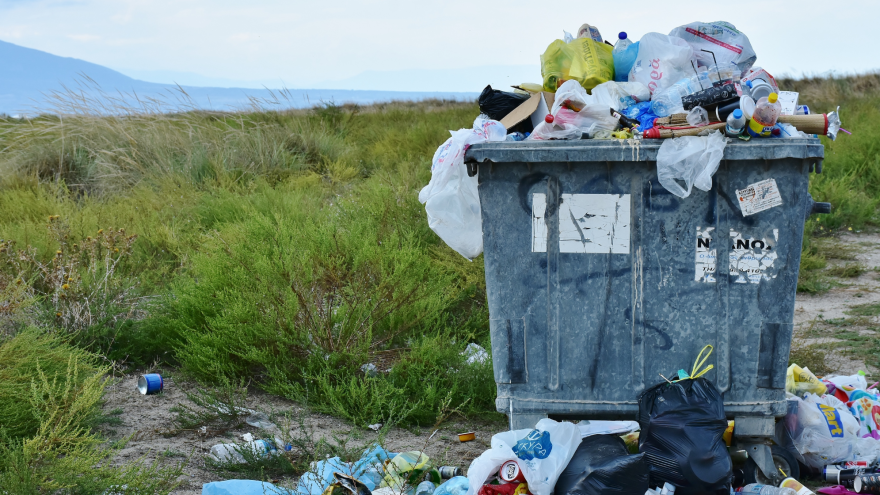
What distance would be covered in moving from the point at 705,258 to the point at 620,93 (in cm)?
75

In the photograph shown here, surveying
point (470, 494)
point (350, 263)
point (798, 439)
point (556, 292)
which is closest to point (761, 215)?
point (556, 292)

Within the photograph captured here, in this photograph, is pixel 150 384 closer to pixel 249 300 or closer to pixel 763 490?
pixel 249 300

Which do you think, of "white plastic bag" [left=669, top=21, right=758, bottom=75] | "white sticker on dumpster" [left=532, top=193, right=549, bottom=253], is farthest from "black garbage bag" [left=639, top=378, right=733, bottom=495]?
"white plastic bag" [left=669, top=21, right=758, bottom=75]

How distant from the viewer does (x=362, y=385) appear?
10.3 feet

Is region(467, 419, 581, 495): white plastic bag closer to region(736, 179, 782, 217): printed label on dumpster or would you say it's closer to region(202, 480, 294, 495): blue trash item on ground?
region(202, 480, 294, 495): blue trash item on ground

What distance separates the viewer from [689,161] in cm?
233

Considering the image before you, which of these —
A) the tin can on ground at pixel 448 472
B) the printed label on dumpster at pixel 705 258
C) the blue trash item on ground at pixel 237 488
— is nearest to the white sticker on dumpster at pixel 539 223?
the printed label on dumpster at pixel 705 258

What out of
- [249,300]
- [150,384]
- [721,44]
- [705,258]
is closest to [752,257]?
[705,258]

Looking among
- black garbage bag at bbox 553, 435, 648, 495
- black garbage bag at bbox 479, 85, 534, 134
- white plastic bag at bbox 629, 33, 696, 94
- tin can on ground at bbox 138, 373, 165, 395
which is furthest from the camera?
tin can on ground at bbox 138, 373, 165, 395

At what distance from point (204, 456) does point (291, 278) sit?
Result: 3.36ft

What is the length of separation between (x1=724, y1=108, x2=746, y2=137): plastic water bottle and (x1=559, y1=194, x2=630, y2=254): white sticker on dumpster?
15.0 inches

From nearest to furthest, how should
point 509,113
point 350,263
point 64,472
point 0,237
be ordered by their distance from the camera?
point 64,472 < point 509,113 < point 350,263 < point 0,237

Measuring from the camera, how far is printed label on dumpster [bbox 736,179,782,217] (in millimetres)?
2355

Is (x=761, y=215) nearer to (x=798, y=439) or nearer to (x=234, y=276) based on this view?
(x=798, y=439)
